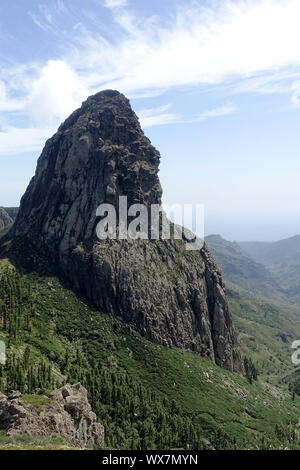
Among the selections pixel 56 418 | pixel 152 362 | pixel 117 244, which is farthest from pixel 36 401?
pixel 117 244

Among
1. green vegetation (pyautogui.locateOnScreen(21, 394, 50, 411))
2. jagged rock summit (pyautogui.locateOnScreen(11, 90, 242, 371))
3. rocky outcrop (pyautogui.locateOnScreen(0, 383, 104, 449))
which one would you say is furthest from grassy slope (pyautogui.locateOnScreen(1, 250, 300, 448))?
green vegetation (pyautogui.locateOnScreen(21, 394, 50, 411))

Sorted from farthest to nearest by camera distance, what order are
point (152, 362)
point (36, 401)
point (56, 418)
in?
point (152, 362) → point (36, 401) → point (56, 418)

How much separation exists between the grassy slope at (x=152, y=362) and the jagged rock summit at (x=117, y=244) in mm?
8330

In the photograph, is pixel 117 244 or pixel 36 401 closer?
pixel 36 401

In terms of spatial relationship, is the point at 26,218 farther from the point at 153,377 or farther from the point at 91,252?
the point at 153,377

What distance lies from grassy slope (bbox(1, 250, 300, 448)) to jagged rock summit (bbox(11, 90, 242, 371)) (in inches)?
328

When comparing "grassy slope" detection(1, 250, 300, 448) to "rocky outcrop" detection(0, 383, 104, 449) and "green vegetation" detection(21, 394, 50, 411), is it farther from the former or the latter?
"green vegetation" detection(21, 394, 50, 411)

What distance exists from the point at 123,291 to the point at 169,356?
37073 mm

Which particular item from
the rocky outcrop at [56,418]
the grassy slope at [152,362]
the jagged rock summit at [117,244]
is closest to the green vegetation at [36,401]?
the rocky outcrop at [56,418]

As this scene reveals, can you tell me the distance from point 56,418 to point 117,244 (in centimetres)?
10628

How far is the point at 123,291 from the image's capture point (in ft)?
527

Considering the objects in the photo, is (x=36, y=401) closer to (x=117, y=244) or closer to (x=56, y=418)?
(x=56, y=418)

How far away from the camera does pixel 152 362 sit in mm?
145250
